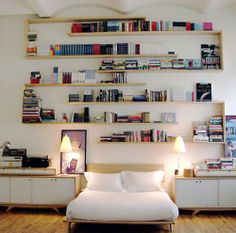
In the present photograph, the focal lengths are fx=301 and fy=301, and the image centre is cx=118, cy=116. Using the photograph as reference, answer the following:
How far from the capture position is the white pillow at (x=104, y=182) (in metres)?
4.86

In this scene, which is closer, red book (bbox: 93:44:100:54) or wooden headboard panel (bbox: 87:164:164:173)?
wooden headboard panel (bbox: 87:164:164:173)

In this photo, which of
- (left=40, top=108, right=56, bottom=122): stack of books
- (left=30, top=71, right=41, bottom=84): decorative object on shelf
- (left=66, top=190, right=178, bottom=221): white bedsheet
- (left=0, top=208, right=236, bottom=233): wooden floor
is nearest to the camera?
(left=66, top=190, right=178, bottom=221): white bedsheet

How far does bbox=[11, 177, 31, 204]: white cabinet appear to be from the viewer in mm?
5051

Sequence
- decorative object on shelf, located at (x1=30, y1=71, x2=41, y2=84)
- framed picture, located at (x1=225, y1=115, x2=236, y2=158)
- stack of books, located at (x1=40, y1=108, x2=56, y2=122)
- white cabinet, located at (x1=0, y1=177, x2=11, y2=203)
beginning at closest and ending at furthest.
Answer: white cabinet, located at (x1=0, y1=177, x2=11, y2=203) < framed picture, located at (x1=225, y1=115, x2=236, y2=158) < stack of books, located at (x1=40, y1=108, x2=56, y2=122) < decorative object on shelf, located at (x1=30, y1=71, x2=41, y2=84)

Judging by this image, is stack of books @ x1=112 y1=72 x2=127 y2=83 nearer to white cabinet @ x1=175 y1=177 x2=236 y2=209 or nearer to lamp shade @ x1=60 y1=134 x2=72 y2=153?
lamp shade @ x1=60 y1=134 x2=72 y2=153

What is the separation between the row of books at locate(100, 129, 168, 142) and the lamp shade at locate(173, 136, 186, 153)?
0.78ft

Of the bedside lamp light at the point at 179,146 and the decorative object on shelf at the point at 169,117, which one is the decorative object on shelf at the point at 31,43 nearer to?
the decorative object on shelf at the point at 169,117

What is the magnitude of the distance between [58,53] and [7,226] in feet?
9.97

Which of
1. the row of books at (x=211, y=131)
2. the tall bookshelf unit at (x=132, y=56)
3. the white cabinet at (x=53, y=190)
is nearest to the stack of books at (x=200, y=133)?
the row of books at (x=211, y=131)

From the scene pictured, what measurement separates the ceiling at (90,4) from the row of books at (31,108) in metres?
1.50

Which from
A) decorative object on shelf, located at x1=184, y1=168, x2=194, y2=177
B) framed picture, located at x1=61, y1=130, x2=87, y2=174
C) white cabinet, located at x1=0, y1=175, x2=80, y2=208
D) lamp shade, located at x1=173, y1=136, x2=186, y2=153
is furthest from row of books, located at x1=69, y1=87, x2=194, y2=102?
white cabinet, located at x1=0, y1=175, x2=80, y2=208

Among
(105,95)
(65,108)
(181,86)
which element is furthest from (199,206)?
(65,108)

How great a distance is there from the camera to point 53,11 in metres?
5.58

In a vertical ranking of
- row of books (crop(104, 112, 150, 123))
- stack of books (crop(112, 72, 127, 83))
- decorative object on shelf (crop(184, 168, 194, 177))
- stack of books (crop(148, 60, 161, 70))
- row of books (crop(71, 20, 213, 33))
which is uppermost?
row of books (crop(71, 20, 213, 33))
